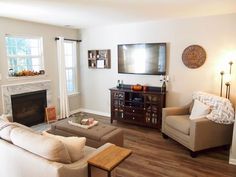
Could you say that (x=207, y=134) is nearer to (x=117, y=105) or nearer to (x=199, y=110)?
(x=199, y=110)

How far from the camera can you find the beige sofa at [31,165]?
1787 millimetres

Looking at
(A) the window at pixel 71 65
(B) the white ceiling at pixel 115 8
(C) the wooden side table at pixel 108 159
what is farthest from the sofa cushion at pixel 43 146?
(A) the window at pixel 71 65

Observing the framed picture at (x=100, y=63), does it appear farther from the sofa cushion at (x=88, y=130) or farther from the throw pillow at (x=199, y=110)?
the throw pillow at (x=199, y=110)

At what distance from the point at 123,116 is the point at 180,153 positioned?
5.86 ft

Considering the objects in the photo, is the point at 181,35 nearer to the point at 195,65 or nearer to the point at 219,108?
the point at 195,65

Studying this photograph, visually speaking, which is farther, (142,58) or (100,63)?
(100,63)

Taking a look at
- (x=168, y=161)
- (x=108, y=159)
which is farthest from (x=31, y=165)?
(x=168, y=161)

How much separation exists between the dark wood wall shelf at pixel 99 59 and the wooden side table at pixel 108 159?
360 centimetres

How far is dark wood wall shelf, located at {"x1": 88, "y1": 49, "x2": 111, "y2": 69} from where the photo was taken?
17.8 ft

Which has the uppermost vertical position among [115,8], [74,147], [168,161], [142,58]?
[115,8]

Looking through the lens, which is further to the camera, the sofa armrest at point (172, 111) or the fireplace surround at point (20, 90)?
the fireplace surround at point (20, 90)

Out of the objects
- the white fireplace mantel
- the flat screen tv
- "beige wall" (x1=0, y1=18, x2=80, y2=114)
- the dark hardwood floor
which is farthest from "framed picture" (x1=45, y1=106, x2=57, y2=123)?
the dark hardwood floor

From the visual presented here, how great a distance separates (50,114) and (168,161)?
322cm

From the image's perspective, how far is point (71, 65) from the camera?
19.5 ft
